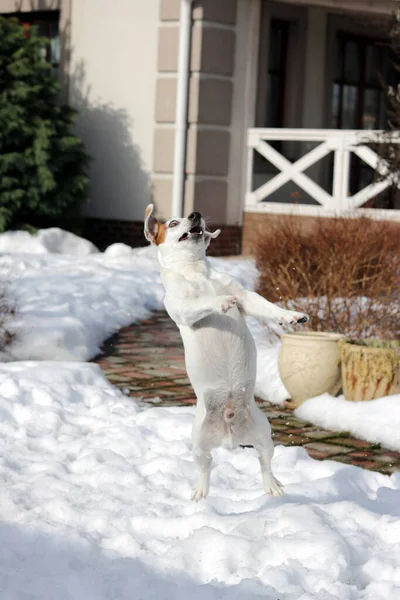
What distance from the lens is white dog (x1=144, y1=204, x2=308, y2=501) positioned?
4.29 meters

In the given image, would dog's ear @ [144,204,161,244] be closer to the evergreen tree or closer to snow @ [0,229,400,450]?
snow @ [0,229,400,450]

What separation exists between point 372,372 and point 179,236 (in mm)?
2973

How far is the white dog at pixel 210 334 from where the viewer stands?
4289mm

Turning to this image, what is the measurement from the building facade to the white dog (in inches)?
345

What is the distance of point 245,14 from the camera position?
14.0 meters

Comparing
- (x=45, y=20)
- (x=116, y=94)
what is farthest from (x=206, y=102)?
(x=45, y=20)

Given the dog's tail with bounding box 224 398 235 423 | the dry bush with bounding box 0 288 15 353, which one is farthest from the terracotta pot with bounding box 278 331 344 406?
the dog's tail with bounding box 224 398 235 423

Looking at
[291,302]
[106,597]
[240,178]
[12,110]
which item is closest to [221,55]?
[240,178]

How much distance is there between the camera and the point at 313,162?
13.8m

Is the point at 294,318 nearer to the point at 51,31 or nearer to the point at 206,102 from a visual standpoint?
the point at 206,102

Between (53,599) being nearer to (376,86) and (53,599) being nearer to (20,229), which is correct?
(20,229)

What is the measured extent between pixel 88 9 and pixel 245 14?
227 centimetres

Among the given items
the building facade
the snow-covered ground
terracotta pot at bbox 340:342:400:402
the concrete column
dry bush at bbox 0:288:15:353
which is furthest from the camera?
the concrete column

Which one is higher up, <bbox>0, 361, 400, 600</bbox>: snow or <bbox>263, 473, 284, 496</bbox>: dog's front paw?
<bbox>263, 473, 284, 496</bbox>: dog's front paw
